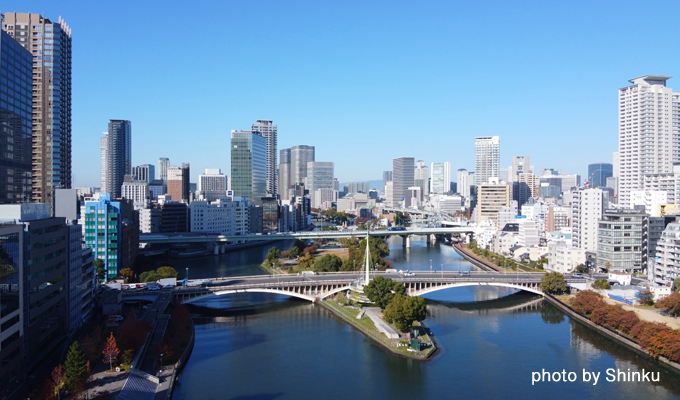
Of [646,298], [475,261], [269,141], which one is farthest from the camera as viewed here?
[269,141]

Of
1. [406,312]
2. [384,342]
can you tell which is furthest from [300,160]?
[384,342]

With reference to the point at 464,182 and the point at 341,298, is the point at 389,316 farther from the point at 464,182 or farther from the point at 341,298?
the point at 464,182

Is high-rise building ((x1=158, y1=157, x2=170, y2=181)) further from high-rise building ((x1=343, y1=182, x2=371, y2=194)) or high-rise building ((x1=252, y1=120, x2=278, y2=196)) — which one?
high-rise building ((x1=343, y1=182, x2=371, y2=194))

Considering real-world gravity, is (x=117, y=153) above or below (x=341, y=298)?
above

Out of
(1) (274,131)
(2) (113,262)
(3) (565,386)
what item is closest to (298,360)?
(3) (565,386)

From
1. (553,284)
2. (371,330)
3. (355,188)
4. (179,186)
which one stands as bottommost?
(371,330)

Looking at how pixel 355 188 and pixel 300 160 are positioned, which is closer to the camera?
pixel 300 160
